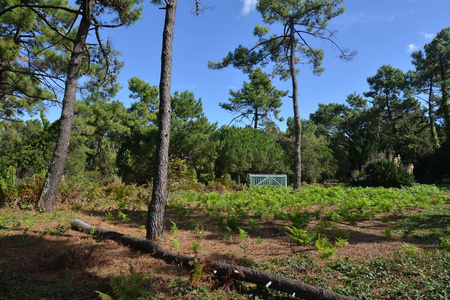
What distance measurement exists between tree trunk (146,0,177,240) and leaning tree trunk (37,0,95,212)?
3.49 m

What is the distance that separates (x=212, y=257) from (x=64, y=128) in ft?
17.2

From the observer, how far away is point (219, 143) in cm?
1623

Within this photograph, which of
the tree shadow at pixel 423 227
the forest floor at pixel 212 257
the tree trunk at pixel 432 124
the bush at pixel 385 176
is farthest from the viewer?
the tree trunk at pixel 432 124

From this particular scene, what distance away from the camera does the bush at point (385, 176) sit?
11719 mm

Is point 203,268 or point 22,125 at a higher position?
point 22,125

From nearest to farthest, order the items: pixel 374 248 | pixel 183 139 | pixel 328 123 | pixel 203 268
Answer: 1. pixel 203 268
2. pixel 374 248
3. pixel 183 139
4. pixel 328 123

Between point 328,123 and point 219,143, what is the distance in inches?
1254

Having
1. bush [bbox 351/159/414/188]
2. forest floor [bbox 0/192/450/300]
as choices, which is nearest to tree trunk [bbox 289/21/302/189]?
bush [bbox 351/159/414/188]

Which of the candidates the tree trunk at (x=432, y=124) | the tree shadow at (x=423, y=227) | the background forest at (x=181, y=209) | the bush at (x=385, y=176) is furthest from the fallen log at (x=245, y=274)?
the tree trunk at (x=432, y=124)

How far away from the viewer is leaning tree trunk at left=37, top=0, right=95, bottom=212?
6160 millimetres

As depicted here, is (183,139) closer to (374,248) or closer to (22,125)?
(374,248)

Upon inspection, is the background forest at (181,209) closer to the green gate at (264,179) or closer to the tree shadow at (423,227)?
the tree shadow at (423,227)

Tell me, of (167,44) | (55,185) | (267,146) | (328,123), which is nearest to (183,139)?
(267,146)

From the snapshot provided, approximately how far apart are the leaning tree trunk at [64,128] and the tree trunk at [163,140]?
11.4ft
